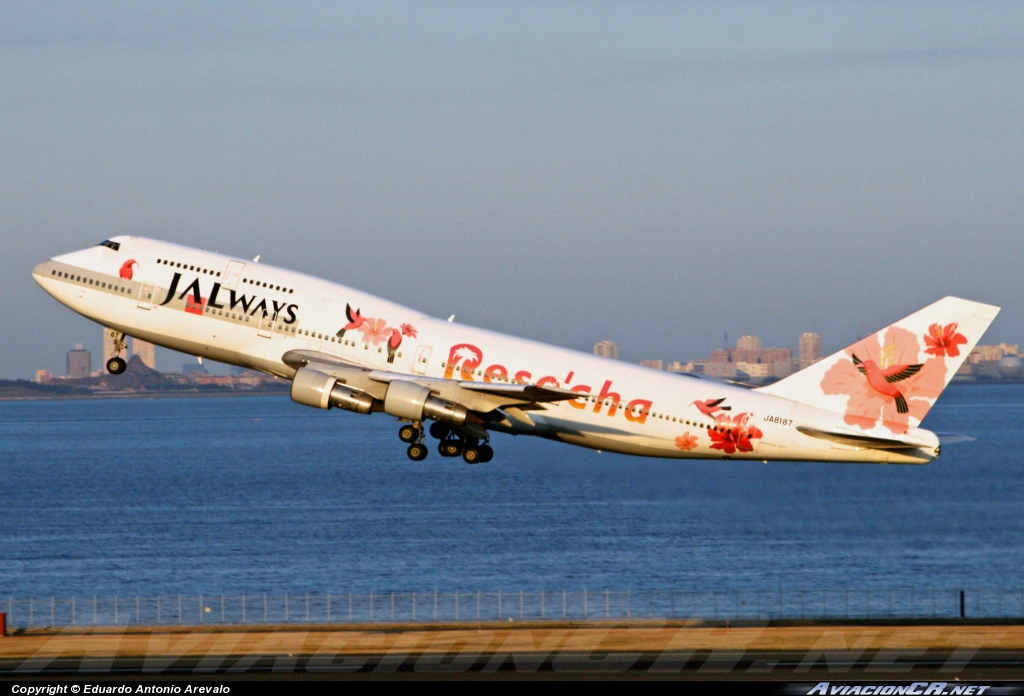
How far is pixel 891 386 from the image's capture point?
4572 centimetres

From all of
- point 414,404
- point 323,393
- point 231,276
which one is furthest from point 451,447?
point 231,276

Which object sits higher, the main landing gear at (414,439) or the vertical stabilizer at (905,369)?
the vertical stabilizer at (905,369)

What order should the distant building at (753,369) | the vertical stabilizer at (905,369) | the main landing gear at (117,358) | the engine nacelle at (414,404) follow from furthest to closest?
the distant building at (753,369) < the main landing gear at (117,358) < the vertical stabilizer at (905,369) < the engine nacelle at (414,404)

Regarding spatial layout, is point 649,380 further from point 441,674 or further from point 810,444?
point 441,674

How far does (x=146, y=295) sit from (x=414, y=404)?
11266 millimetres

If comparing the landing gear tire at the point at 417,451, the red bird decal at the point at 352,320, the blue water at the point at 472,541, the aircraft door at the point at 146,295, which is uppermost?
the aircraft door at the point at 146,295

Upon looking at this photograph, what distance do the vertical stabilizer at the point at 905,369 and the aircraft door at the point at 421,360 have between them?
44.6ft

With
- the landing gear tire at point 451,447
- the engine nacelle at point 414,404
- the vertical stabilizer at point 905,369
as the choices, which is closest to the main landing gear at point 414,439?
the landing gear tire at point 451,447

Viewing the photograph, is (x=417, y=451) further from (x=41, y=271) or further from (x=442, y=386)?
(x=41, y=271)

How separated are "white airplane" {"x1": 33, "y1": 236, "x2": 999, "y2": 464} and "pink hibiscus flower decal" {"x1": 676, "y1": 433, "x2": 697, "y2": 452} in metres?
0.07

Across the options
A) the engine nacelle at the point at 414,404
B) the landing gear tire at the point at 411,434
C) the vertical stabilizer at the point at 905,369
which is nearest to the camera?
the engine nacelle at the point at 414,404

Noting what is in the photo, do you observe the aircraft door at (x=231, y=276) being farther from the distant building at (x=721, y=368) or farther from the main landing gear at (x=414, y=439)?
the distant building at (x=721, y=368)

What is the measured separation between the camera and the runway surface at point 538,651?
39.1 m
